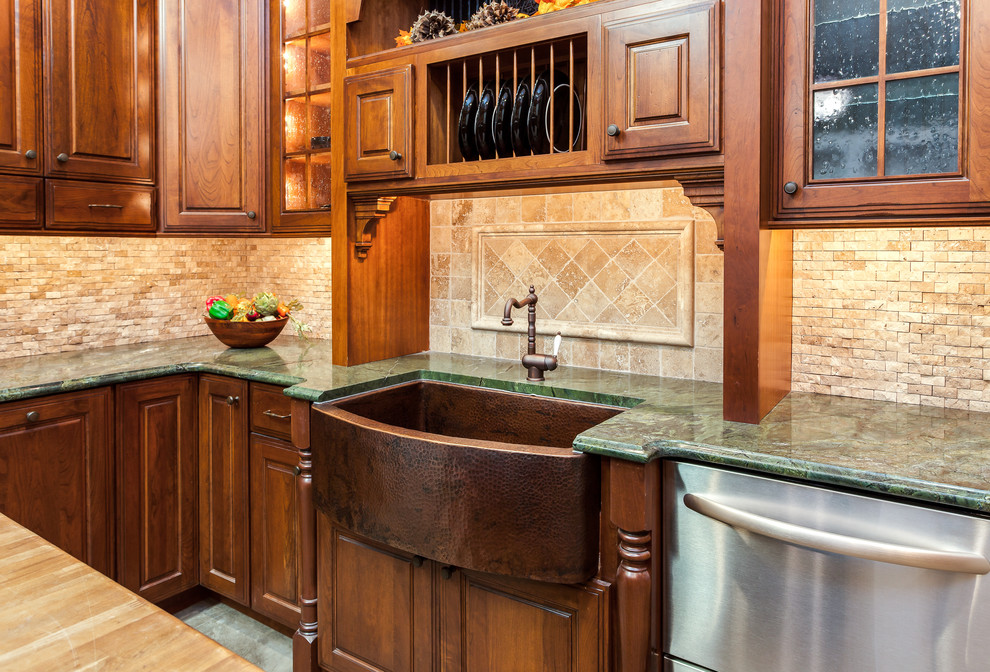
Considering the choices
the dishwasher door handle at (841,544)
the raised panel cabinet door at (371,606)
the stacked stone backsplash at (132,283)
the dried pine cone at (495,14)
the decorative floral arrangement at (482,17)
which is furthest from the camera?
the stacked stone backsplash at (132,283)

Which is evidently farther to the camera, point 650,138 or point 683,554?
point 650,138

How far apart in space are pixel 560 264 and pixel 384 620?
4.29 ft

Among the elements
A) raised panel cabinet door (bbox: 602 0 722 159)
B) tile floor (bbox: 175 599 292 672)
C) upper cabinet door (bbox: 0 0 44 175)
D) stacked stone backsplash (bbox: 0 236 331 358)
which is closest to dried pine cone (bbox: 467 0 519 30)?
raised panel cabinet door (bbox: 602 0 722 159)

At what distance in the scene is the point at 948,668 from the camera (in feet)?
3.85

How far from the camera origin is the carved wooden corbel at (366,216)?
230 cm

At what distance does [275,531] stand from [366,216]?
115 centimetres

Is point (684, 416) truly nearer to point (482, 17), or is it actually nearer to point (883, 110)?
point (883, 110)

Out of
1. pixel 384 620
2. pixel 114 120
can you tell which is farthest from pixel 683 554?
pixel 114 120

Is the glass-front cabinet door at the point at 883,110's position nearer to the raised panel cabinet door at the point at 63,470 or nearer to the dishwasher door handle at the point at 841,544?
the dishwasher door handle at the point at 841,544

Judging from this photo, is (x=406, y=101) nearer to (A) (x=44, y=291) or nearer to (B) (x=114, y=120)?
(B) (x=114, y=120)

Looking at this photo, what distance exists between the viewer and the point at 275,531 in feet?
7.52

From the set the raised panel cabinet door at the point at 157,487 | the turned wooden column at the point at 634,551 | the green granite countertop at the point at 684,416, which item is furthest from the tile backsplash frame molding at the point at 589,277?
the raised panel cabinet door at the point at 157,487

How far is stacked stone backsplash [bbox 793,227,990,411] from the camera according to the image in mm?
1695

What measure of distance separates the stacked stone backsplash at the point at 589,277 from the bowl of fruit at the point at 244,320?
0.68 metres
